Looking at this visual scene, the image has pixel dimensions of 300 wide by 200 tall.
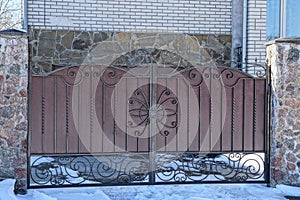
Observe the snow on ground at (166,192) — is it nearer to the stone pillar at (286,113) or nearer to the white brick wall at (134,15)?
the stone pillar at (286,113)

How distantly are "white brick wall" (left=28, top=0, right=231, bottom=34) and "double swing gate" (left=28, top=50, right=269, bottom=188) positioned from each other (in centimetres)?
260

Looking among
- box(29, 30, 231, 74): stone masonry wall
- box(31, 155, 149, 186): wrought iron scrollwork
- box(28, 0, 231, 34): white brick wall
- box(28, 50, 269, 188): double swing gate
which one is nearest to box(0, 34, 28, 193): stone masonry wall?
box(28, 50, 269, 188): double swing gate

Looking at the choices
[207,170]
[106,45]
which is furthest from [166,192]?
[106,45]

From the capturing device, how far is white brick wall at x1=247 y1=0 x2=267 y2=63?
7266 mm

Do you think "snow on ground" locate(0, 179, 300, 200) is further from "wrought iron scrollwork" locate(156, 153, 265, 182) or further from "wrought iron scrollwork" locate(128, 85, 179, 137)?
"wrought iron scrollwork" locate(128, 85, 179, 137)

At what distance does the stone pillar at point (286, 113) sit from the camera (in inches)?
188

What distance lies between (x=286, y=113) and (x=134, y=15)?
353 cm

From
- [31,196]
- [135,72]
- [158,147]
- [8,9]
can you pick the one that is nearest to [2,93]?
[31,196]

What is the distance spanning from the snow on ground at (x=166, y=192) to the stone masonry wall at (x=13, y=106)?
0.56 feet

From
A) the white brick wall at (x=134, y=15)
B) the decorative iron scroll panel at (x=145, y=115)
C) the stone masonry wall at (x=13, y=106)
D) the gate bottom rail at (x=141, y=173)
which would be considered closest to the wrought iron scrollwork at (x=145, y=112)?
the decorative iron scroll panel at (x=145, y=115)

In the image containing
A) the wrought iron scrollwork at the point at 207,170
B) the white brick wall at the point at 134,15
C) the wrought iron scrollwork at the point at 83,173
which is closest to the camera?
the wrought iron scrollwork at the point at 83,173

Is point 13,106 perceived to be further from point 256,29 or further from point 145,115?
point 256,29

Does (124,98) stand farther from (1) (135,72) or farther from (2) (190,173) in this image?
(2) (190,173)

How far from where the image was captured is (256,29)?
7301 mm
